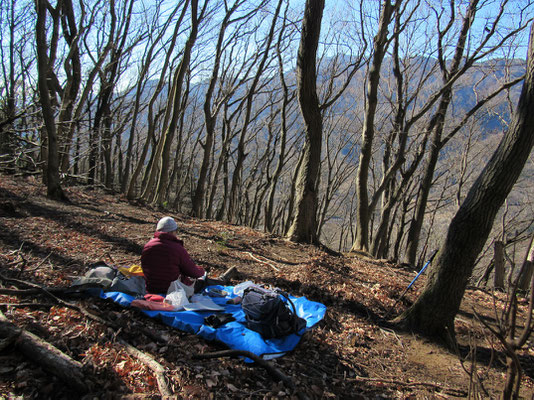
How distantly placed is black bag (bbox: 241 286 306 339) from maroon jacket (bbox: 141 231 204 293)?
3.75 ft


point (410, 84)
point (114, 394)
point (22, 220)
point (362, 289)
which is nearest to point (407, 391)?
point (362, 289)

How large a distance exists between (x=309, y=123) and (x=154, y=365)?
664cm

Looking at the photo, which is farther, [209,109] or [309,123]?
[209,109]

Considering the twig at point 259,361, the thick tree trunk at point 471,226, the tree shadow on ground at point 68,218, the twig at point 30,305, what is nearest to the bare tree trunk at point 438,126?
the thick tree trunk at point 471,226

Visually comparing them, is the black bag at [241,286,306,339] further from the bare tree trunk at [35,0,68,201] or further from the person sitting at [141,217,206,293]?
the bare tree trunk at [35,0,68,201]

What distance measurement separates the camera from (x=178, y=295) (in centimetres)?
407

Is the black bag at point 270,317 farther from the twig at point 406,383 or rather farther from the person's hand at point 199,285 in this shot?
the person's hand at point 199,285

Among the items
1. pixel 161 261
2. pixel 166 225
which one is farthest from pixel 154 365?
pixel 166 225

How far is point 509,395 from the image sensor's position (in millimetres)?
1831

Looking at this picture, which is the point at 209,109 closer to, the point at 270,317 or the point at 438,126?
the point at 438,126

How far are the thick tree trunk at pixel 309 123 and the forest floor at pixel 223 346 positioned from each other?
1.32 metres

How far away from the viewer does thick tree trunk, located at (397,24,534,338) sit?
3578mm

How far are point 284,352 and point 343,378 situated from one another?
2.16 ft

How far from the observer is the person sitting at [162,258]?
4.19 metres
